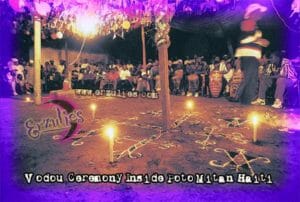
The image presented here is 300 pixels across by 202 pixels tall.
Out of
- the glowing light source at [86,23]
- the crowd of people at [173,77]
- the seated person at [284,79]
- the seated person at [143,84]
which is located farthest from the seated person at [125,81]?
the seated person at [284,79]

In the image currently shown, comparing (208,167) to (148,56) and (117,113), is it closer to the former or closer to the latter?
(117,113)

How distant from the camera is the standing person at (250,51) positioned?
1008 centimetres

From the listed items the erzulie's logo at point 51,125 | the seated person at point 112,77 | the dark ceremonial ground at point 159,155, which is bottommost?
the dark ceremonial ground at point 159,155

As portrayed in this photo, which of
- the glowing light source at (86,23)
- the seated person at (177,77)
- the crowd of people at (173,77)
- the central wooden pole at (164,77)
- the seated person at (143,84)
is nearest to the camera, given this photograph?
the central wooden pole at (164,77)

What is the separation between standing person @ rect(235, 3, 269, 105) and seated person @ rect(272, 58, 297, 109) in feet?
2.78

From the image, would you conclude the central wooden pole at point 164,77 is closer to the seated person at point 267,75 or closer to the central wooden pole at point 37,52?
the central wooden pole at point 37,52

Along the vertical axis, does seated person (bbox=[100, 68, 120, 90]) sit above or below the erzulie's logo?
above

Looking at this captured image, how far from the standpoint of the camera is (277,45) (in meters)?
13.5

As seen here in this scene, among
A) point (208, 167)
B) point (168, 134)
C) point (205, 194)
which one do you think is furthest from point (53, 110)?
point (205, 194)

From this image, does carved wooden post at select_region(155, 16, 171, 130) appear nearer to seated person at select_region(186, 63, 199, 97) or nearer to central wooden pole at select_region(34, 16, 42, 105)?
central wooden pole at select_region(34, 16, 42, 105)

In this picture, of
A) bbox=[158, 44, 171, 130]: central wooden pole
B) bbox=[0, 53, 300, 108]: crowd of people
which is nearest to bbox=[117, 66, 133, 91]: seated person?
bbox=[0, 53, 300, 108]: crowd of people

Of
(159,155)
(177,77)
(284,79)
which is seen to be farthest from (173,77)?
(159,155)

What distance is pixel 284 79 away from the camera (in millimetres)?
10125

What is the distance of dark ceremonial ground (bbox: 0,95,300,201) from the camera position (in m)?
3.64
